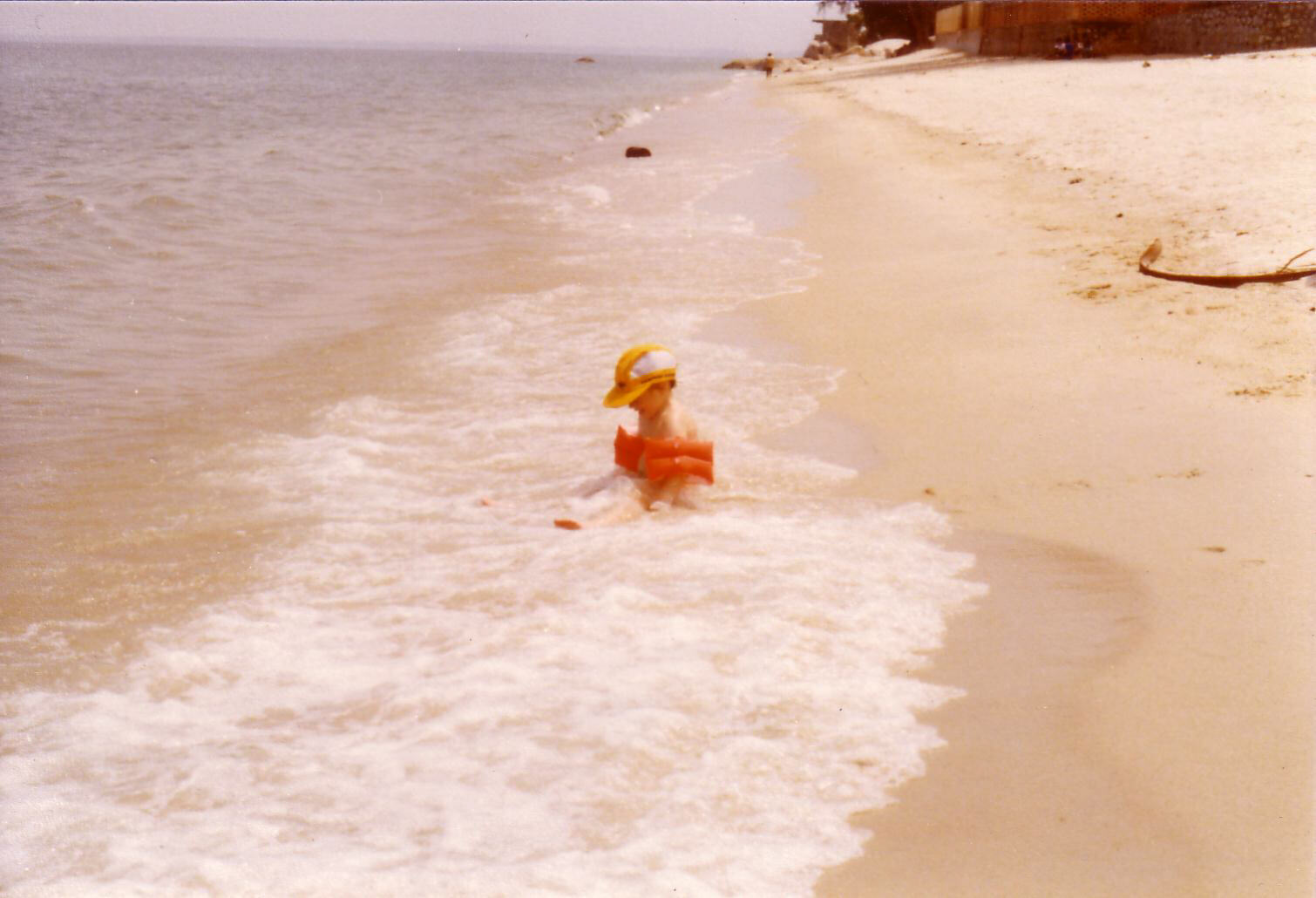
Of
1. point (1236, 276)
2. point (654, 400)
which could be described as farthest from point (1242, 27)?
point (654, 400)

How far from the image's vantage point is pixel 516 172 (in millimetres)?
20344

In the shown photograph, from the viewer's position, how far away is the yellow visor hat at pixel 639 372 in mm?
4668

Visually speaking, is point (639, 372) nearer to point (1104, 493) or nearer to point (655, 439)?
point (655, 439)

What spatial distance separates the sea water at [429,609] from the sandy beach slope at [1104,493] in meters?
0.22

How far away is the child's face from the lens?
15.5ft

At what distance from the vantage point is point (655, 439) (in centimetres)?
469

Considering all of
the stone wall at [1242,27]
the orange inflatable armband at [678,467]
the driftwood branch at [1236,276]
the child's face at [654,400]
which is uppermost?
the stone wall at [1242,27]

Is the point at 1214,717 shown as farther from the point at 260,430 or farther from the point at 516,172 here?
the point at 516,172

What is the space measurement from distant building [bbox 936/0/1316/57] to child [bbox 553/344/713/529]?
21.8 metres

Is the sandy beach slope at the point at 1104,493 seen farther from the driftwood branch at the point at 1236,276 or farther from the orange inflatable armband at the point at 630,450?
the orange inflatable armband at the point at 630,450

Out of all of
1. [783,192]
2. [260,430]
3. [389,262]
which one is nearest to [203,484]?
[260,430]

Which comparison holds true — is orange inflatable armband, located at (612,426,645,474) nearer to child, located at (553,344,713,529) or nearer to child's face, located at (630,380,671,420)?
child, located at (553,344,713,529)

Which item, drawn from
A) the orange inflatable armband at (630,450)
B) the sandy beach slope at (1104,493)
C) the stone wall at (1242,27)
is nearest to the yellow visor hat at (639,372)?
the orange inflatable armband at (630,450)

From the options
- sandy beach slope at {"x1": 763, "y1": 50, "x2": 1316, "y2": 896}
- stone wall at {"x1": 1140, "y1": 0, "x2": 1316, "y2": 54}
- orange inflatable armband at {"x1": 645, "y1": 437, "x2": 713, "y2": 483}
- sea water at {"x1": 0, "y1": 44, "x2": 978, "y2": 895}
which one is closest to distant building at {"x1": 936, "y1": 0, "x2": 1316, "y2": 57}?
stone wall at {"x1": 1140, "y1": 0, "x2": 1316, "y2": 54}
